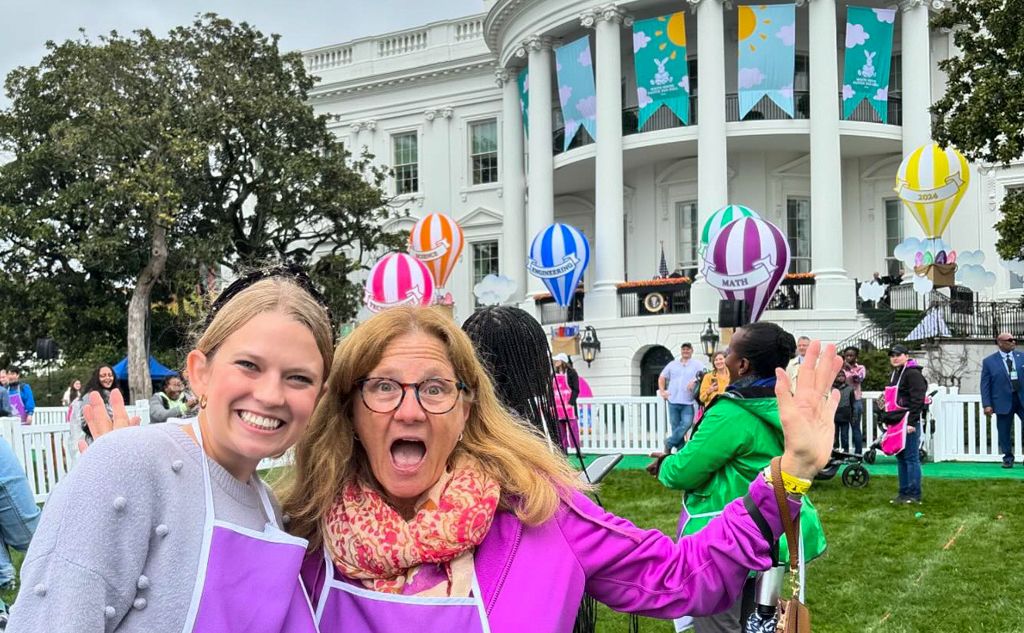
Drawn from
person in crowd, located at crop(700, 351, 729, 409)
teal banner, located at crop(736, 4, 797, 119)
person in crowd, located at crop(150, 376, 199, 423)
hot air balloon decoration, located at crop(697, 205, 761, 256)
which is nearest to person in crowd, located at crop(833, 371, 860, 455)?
person in crowd, located at crop(700, 351, 729, 409)

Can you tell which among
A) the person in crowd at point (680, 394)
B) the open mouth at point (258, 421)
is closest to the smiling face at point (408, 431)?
the open mouth at point (258, 421)

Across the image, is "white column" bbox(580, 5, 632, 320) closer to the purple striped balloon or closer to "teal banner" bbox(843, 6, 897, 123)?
"teal banner" bbox(843, 6, 897, 123)

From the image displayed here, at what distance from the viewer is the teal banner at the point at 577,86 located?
2631cm

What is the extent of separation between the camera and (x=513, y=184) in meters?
30.1

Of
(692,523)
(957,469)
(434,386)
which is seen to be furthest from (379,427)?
(957,469)

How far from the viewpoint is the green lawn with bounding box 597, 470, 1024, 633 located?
600 centimetres

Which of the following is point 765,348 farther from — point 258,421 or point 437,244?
point 437,244

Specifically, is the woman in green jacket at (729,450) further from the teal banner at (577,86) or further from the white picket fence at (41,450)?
the teal banner at (577,86)

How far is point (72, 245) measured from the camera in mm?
24719

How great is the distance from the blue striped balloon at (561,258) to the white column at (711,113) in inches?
150

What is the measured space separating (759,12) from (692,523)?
74.2 ft

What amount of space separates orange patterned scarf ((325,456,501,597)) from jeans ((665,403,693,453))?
12659 mm

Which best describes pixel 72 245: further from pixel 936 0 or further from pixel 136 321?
pixel 936 0

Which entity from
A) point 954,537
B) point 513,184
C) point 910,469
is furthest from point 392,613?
point 513,184
